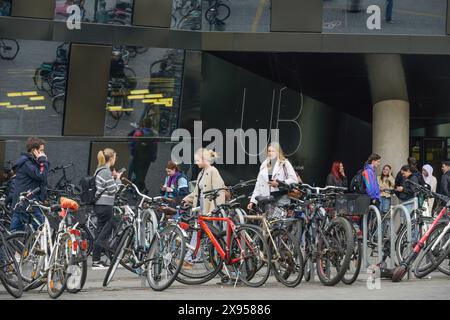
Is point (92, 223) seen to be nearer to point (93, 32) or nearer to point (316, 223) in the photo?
point (316, 223)

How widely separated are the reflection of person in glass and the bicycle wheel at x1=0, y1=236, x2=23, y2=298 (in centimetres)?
1094

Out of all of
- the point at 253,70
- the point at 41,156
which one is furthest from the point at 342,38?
the point at 41,156

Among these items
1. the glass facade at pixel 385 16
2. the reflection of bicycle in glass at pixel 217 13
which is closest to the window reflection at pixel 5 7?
the reflection of bicycle in glass at pixel 217 13

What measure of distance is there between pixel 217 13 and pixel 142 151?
336 cm

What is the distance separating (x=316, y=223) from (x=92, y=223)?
15.0 feet

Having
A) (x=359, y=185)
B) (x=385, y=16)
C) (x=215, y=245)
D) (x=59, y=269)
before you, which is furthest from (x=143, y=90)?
(x=59, y=269)

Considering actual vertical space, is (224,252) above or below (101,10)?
below

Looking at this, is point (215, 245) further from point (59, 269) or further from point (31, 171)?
point (31, 171)

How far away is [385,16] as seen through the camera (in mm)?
21719

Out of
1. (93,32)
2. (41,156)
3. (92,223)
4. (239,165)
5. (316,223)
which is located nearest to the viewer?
(316,223)
